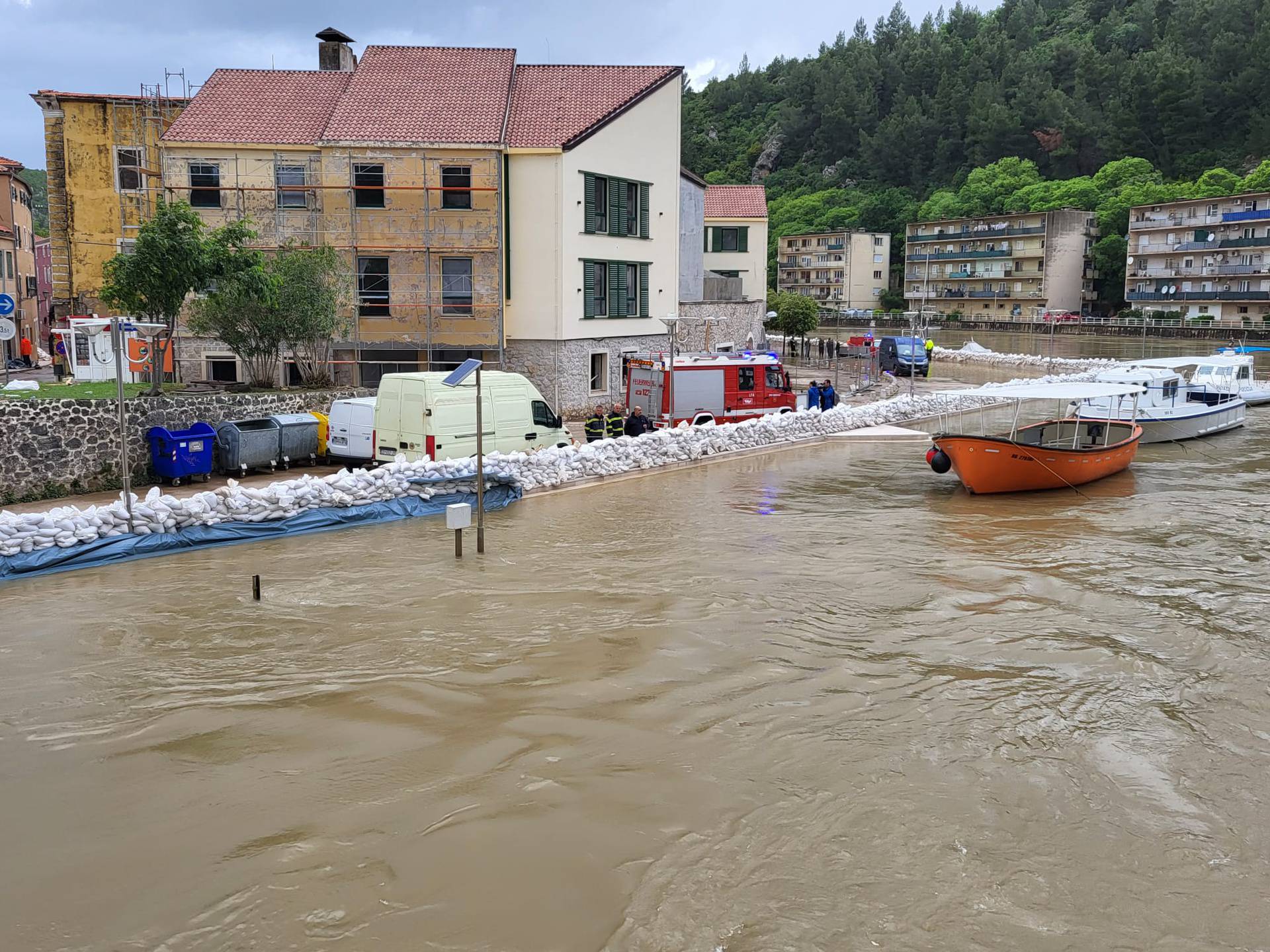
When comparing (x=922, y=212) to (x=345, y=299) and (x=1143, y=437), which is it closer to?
(x=1143, y=437)

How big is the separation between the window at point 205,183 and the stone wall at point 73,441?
38.5ft

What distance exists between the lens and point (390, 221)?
31.3 m

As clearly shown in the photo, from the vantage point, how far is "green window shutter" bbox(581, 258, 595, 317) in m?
32.7

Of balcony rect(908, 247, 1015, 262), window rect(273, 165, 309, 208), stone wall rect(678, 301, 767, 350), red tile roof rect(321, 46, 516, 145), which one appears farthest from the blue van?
balcony rect(908, 247, 1015, 262)

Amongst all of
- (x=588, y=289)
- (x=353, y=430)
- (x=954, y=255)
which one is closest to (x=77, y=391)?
(x=353, y=430)

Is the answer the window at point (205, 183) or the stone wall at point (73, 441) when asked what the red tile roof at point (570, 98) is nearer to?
the window at point (205, 183)

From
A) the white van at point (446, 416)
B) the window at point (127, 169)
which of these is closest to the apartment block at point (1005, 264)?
the window at point (127, 169)

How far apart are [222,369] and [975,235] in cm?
9565

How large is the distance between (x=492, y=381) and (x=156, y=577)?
847 cm

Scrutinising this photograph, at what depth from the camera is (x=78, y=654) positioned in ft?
40.8

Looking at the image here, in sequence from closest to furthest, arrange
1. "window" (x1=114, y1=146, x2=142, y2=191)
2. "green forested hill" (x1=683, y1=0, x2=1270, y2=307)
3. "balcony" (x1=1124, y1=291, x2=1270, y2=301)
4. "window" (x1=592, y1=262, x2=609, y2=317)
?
1. "window" (x1=592, y1=262, x2=609, y2=317)
2. "window" (x1=114, y1=146, x2=142, y2=191)
3. "balcony" (x1=1124, y1=291, x2=1270, y2=301)
4. "green forested hill" (x1=683, y1=0, x2=1270, y2=307)

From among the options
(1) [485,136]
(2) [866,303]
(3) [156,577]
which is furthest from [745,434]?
(2) [866,303]

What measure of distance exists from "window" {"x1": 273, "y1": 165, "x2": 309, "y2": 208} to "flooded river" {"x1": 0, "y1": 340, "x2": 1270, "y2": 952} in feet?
55.5

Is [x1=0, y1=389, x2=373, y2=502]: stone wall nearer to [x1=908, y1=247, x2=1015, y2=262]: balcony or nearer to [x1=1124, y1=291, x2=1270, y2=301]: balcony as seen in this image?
[x1=1124, y1=291, x2=1270, y2=301]: balcony
